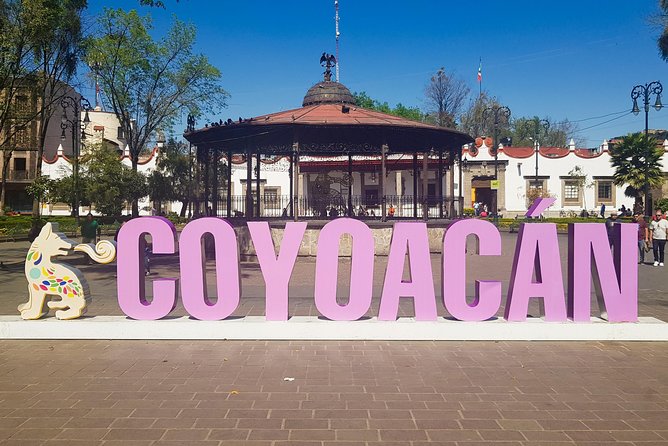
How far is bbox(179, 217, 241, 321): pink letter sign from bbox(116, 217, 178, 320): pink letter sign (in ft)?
0.72

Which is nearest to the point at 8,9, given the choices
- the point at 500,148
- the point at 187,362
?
the point at 187,362

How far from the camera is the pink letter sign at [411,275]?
772 centimetres

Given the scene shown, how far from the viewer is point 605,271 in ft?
25.3

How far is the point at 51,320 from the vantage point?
25.8 feet

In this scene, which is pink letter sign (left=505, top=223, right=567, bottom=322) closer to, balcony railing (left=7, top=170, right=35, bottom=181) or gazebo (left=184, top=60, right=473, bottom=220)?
gazebo (left=184, top=60, right=473, bottom=220)

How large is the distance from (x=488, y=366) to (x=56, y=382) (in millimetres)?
5044

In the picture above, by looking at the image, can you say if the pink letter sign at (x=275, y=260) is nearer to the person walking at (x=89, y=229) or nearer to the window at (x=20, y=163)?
the person walking at (x=89, y=229)

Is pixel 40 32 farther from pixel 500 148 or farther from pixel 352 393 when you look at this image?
pixel 500 148

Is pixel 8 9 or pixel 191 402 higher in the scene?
pixel 8 9

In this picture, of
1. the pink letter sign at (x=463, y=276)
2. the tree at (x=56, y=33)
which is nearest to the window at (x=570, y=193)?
the tree at (x=56, y=33)

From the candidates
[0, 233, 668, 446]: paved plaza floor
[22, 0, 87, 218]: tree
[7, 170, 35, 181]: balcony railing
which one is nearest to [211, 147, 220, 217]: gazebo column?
[22, 0, 87, 218]: tree

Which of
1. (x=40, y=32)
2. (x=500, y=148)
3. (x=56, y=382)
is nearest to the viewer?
(x=56, y=382)

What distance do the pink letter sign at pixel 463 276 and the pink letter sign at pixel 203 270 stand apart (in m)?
3.14

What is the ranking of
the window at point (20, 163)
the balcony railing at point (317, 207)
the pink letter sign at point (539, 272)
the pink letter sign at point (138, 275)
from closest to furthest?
the pink letter sign at point (539, 272) < the pink letter sign at point (138, 275) < the balcony railing at point (317, 207) < the window at point (20, 163)
